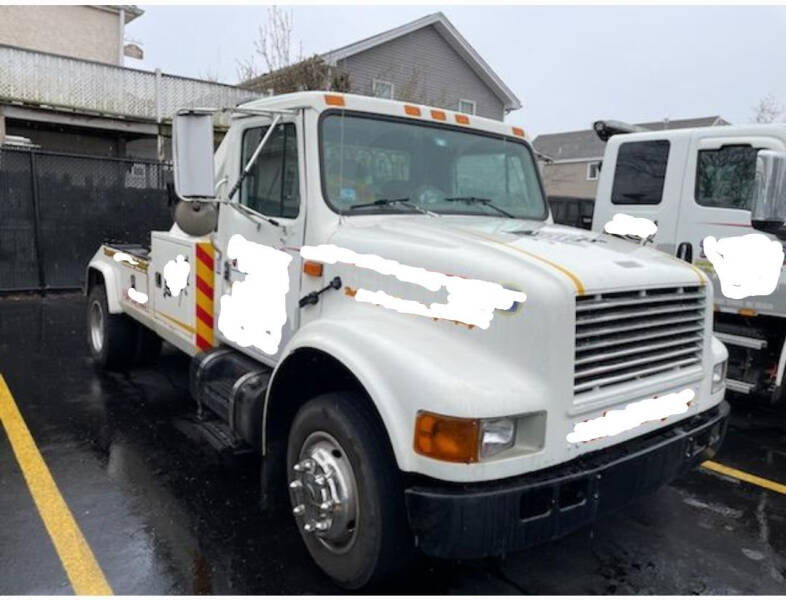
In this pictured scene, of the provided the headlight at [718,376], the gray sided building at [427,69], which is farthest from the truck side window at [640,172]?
the gray sided building at [427,69]

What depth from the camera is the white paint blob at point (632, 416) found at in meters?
2.74

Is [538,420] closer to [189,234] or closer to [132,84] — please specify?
[189,234]

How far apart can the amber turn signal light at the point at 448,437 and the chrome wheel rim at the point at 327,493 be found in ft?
1.62

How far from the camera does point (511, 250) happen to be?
2982 millimetres

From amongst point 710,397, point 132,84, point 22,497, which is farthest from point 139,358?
point 132,84

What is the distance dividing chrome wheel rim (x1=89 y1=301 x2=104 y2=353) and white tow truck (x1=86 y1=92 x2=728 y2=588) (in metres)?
2.67

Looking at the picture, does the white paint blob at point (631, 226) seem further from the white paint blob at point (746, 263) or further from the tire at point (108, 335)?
the tire at point (108, 335)

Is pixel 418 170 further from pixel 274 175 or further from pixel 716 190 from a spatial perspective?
pixel 716 190

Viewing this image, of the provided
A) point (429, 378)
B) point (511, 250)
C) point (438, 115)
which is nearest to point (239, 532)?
point (429, 378)

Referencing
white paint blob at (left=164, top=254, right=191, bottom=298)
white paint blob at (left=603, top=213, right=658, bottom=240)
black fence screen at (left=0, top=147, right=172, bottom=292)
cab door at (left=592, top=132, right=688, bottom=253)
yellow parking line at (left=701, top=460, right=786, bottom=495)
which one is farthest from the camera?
black fence screen at (left=0, top=147, right=172, bottom=292)

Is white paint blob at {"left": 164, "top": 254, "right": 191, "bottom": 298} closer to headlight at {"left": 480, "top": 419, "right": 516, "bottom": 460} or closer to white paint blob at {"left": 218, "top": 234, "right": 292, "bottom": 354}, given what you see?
white paint blob at {"left": 218, "top": 234, "right": 292, "bottom": 354}

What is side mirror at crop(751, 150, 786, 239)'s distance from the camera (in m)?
3.72

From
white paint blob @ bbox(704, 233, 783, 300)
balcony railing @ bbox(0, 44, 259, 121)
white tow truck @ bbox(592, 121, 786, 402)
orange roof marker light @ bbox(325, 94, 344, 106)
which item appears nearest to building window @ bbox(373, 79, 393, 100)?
balcony railing @ bbox(0, 44, 259, 121)

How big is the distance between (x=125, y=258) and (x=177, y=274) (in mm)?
1568
